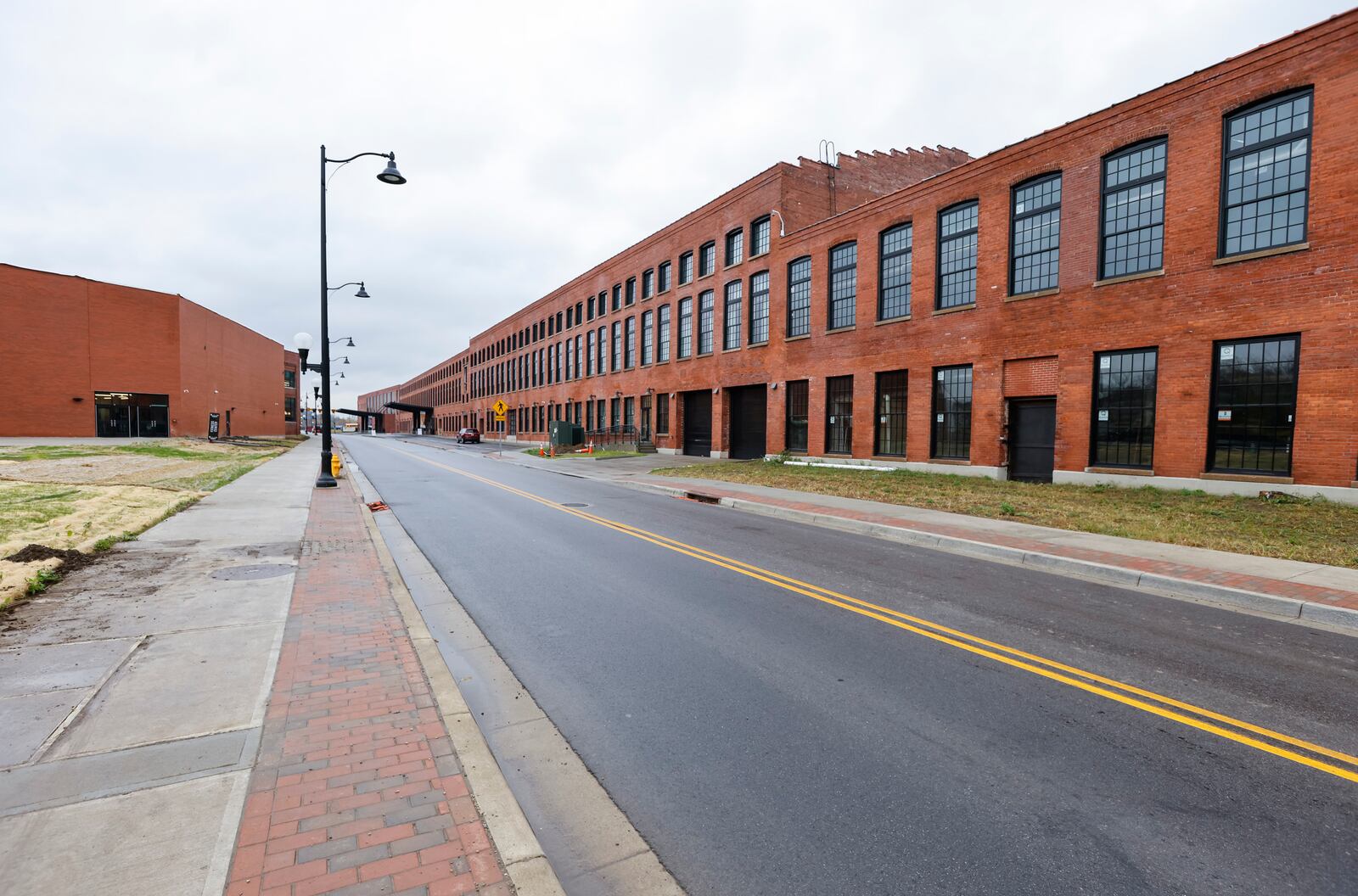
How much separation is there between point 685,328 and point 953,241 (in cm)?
1707

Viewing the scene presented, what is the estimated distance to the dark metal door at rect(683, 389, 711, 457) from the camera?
33.8 m

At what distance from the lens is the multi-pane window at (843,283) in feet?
81.6

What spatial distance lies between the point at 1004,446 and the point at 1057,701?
1683 centimetres

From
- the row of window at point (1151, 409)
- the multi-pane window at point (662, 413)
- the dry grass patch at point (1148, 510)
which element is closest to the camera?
the dry grass patch at point (1148, 510)

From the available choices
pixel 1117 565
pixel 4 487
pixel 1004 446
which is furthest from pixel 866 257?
pixel 4 487

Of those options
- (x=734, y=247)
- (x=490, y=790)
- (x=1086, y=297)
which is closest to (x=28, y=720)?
(x=490, y=790)

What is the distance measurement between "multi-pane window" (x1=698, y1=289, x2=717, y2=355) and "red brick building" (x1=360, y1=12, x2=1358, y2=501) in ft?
3.03

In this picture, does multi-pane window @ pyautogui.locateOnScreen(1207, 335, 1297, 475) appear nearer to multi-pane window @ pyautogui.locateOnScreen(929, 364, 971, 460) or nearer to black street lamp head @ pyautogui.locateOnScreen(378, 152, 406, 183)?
multi-pane window @ pyautogui.locateOnScreen(929, 364, 971, 460)

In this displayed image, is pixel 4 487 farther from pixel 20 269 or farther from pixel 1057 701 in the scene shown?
pixel 20 269

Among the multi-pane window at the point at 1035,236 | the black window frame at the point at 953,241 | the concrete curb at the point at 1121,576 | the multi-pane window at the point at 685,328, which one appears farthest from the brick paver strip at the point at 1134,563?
the multi-pane window at the point at 685,328

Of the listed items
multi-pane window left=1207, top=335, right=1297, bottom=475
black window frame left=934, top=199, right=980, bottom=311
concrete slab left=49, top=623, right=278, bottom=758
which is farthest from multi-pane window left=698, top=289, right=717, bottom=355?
concrete slab left=49, top=623, right=278, bottom=758

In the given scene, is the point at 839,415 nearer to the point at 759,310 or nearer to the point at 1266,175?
the point at 759,310

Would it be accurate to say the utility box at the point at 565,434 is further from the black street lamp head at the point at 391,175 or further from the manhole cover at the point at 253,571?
the manhole cover at the point at 253,571

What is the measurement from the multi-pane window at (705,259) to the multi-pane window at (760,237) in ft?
11.9
